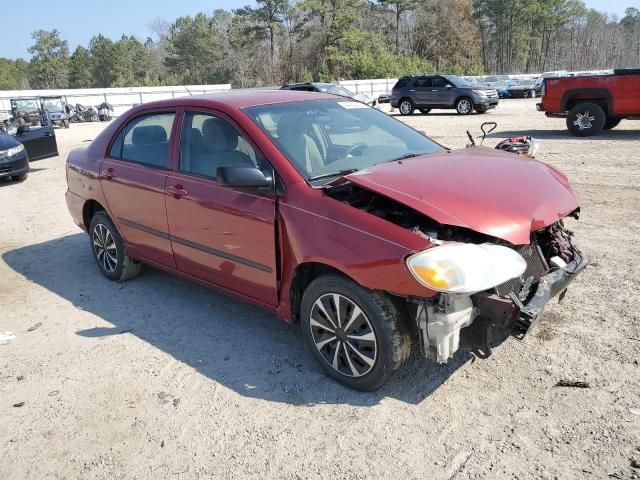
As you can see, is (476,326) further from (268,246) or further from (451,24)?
(451,24)

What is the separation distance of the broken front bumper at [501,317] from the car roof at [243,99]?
221cm

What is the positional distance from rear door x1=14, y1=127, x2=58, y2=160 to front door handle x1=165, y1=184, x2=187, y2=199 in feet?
32.7

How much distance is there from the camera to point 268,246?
11.7 ft

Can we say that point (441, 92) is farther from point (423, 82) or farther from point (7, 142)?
point (7, 142)

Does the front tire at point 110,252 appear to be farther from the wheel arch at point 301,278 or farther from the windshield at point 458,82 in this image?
the windshield at point 458,82

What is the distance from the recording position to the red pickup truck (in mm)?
12705

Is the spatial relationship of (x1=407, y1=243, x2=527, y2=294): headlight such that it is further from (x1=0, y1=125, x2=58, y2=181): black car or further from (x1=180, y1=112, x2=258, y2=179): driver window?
(x1=0, y1=125, x2=58, y2=181): black car

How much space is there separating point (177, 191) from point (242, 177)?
99cm

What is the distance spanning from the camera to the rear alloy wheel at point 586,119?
13.5m

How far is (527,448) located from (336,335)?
3.92 feet

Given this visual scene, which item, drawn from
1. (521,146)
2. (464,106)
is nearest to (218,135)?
(521,146)

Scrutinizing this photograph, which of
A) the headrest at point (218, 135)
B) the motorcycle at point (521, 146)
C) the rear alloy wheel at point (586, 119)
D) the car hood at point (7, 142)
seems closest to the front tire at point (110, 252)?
the headrest at point (218, 135)

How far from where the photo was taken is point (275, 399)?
3.32m

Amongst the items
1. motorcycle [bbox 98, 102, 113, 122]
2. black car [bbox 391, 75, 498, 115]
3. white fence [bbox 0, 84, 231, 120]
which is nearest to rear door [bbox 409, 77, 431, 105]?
black car [bbox 391, 75, 498, 115]
